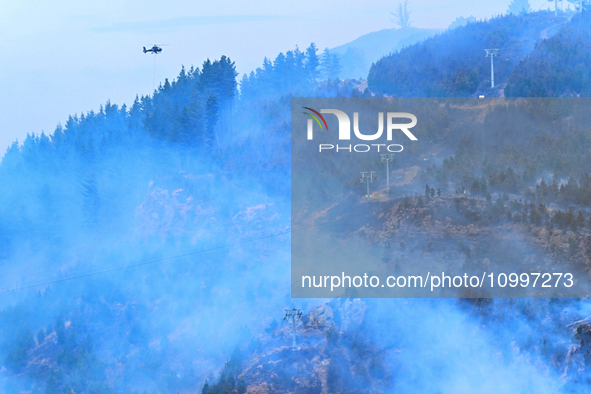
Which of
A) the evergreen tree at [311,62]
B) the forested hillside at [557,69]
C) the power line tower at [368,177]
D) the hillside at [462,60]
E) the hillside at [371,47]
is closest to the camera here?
the power line tower at [368,177]

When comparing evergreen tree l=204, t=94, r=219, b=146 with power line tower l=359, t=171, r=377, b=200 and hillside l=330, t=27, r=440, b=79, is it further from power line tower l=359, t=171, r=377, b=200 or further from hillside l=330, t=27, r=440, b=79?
hillside l=330, t=27, r=440, b=79

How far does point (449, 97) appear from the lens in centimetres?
6562

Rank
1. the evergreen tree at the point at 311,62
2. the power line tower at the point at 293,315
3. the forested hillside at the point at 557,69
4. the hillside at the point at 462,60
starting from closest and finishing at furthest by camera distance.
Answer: the power line tower at the point at 293,315 < the forested hillside at the point at 557,69 < the hillside at the point at 462,60 < the evergreen tree at the point at 311,62

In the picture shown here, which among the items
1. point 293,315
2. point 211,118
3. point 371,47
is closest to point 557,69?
point 211,118

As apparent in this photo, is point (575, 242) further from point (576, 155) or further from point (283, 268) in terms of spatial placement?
point (283, 268)

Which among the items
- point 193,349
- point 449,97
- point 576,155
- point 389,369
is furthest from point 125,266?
point 576,155

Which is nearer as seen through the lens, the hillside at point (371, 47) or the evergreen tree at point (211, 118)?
the evergreen tree at point (211, 118)

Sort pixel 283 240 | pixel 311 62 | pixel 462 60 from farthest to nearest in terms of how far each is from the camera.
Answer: pixel 311 62 → pixel 462 60 → pixel 283 240

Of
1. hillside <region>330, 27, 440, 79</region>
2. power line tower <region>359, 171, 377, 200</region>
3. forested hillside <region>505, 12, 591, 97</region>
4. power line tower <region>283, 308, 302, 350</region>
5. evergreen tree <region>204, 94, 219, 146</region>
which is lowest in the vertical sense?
power line tower <region>283, 308, 302, 350</region>

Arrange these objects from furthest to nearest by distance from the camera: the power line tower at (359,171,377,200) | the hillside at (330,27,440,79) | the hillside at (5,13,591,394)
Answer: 1. the hillside at (330,27,440,79)
2. the power line tower at (359,171,377,200)
3. the hillside at (5,13,591,394)

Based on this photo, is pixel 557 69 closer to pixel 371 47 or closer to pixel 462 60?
pixel 462 60

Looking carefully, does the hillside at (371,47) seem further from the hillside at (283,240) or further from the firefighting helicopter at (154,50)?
the firefighting helicopter at (154,50)

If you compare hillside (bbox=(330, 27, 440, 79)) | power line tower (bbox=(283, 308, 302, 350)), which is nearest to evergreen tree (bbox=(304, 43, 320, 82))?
hillside (bbox=(330, 27, 440, 79))

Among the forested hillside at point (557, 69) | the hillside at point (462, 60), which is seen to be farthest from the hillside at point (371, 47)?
the forested hillside at point (557, 69)
